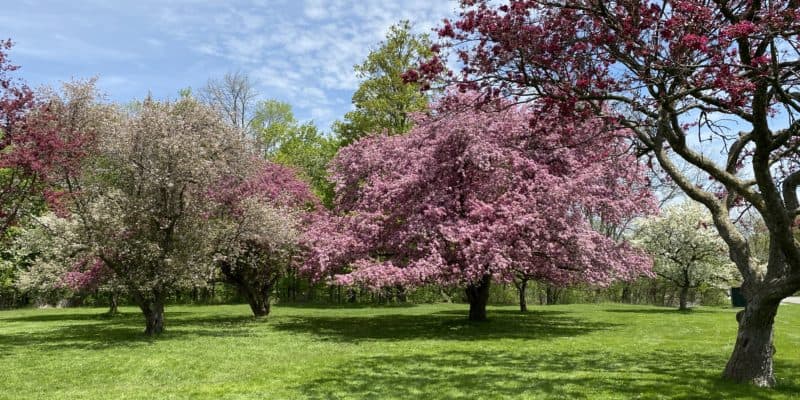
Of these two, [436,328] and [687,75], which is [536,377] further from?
[436,328]

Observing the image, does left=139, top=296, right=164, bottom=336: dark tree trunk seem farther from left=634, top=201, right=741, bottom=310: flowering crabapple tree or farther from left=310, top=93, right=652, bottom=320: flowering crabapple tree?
left=634, top=201, right=741, bottom=310: flowering crabapple tree

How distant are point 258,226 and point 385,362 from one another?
10028mm

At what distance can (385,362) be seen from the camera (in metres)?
13.2

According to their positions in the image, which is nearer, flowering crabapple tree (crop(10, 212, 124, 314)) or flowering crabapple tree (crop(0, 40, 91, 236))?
flowering crabapple tree (crop(0, 40, 91, 236))

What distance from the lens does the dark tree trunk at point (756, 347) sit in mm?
9758

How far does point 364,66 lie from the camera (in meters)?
39.0

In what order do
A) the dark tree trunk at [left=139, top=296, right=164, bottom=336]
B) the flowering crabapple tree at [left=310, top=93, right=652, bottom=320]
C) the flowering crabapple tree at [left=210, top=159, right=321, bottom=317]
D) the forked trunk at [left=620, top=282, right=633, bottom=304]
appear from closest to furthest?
the flowering crabapple tree at [left=310, top=93, right=652, bottom=320], the dark tree trunk at [left=139, top=296, right=164, bottom=336], the flowering crabapple tree at [left=210, top=159, right=321, bottom=317], the forked trunk at [left=620, top=282, right=633, bottom=304]

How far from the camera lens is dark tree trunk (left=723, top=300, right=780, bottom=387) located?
32.0ft

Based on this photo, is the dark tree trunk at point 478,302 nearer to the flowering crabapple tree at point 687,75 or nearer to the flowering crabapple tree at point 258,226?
the flowering crabapple tree at point 258,226

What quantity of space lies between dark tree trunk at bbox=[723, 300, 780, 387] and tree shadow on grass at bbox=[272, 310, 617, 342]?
29.2 feet

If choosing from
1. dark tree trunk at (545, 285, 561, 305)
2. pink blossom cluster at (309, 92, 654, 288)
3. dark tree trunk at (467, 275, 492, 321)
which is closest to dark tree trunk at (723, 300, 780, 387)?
pink blossom cluster at (309, 92, 654, 288)

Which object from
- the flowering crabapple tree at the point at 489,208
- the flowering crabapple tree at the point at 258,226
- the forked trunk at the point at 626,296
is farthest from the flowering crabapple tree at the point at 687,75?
the forked trunk at the point at 626,296

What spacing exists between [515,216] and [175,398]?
1234 cm

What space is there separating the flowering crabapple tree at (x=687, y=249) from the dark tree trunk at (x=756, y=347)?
81.1 feet
